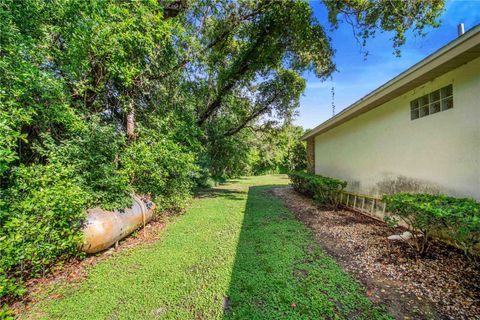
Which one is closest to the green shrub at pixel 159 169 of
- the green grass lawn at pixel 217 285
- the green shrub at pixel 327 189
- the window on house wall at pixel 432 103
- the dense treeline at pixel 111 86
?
the dense treeline at pixel 111 86

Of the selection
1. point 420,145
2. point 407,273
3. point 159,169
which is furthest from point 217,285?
point 420,145

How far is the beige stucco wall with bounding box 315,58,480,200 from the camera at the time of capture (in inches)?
131

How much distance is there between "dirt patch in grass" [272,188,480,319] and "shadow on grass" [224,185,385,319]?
0.29 m

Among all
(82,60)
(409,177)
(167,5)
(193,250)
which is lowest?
(193,250)

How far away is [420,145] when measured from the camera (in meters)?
4.29

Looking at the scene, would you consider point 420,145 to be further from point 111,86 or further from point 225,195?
point 225,195

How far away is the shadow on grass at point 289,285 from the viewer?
2.28m

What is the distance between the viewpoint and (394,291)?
2.58 m

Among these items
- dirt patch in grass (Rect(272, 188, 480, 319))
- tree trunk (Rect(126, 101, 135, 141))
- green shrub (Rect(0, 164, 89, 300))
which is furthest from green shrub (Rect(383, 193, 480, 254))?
tree trunk (Rect(126, 101, 135, 141))

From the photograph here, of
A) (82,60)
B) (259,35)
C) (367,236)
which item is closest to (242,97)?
(259,35)

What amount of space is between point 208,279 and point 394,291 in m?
2.61

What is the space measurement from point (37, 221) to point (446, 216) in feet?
18.7

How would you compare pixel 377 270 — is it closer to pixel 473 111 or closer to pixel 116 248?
pixel 473 111

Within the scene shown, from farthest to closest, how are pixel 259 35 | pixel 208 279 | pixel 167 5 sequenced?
pixel 259 35 → pixel 167 5 → pixel 208 279
